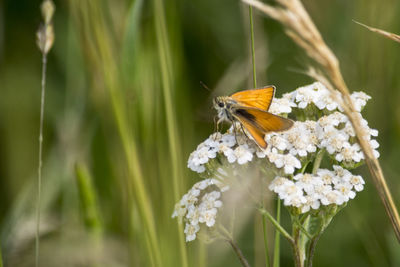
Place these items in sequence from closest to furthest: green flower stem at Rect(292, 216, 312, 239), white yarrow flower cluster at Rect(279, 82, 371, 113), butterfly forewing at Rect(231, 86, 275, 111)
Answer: green flower stem at Rect(292, 216, 312, 239)
butterfly forewing at Rect(231, 86, 275, 111)
white yarrow flower cluster at Rect(279, 82, 371, 113)

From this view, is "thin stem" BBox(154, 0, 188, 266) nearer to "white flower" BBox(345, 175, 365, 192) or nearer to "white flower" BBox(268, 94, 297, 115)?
"white flower" BBox(268, 94, 297, 115)

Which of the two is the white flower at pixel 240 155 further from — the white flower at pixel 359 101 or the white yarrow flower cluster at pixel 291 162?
the white flower at pixel 359 101

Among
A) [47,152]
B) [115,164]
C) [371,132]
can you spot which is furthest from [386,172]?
[47,152]

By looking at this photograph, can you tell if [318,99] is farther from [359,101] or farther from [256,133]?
[256,133]

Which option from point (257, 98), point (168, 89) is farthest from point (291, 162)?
point (168, 89)

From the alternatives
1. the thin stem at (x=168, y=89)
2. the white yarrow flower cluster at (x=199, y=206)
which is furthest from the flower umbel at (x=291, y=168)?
the thin stem at (x=168, y=89)

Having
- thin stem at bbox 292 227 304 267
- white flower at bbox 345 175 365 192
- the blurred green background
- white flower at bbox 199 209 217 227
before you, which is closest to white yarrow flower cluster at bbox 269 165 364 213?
white flower at bbox 345 175 365 192
